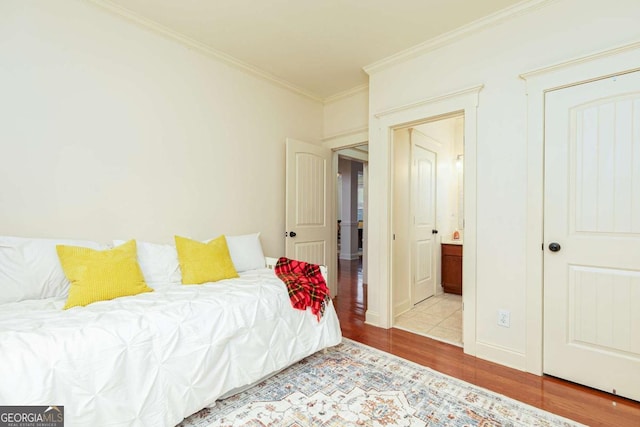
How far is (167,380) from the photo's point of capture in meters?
1.54

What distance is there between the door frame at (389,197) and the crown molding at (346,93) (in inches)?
27.4

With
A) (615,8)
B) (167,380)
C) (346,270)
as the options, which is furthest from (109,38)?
(346,270)

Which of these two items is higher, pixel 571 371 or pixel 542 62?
pixel 542 62

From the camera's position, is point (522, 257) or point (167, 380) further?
point (522, 257)

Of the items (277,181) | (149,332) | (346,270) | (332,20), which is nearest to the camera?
(149,332)

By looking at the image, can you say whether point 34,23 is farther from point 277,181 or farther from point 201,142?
point 277,181

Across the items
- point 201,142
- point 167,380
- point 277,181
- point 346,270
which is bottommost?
point 346,270

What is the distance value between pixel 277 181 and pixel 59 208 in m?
2.01

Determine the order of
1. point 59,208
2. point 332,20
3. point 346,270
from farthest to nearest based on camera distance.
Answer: point 346,270 → point 332,20 → point 59,208

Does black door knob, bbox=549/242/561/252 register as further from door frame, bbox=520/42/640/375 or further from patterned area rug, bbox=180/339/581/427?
patterned area rug, bbox=180/339/581/427

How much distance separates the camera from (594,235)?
2.00m

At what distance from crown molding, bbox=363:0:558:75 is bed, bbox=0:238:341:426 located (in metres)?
2.43

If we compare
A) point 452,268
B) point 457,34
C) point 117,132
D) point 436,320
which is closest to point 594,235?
point 436,320

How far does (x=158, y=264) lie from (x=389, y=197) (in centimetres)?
217
